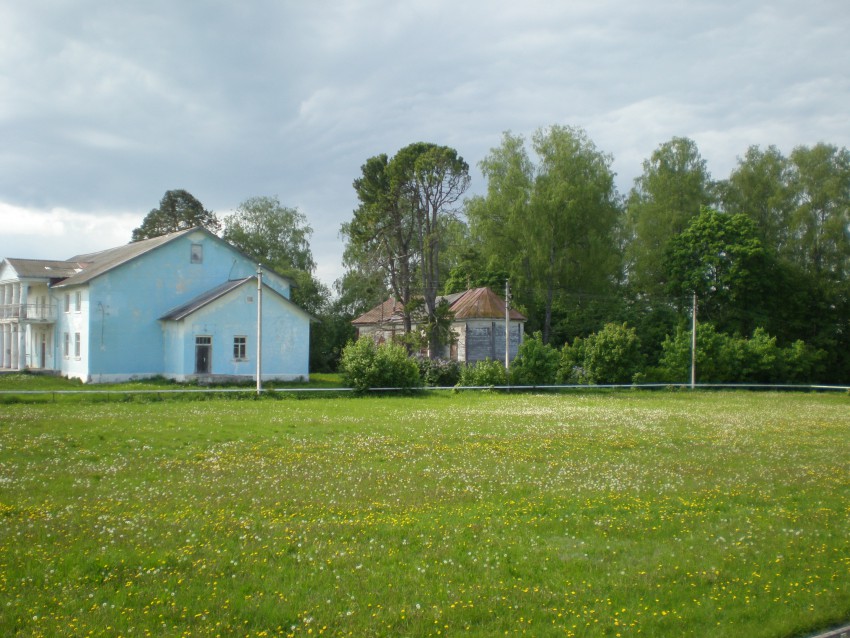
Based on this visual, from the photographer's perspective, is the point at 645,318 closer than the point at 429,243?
No

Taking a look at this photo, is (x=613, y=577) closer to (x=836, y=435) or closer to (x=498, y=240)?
(x=836, y=435)

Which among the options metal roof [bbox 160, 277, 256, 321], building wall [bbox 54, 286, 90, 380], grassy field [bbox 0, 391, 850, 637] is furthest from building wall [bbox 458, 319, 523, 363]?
grassy field [bbox 0, 391, 850, 637]

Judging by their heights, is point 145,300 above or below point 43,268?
below

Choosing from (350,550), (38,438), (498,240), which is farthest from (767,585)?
(498,240)

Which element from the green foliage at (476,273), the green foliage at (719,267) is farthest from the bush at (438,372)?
the green foliage at (719,267)

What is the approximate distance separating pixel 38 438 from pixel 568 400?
25.3 meters

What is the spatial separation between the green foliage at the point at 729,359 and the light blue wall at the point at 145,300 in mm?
32736

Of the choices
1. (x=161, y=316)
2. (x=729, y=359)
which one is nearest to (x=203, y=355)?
(x=161, y=316)

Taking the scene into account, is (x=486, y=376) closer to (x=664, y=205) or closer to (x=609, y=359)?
(x=609, y=359)

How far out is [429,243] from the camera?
48781 mm

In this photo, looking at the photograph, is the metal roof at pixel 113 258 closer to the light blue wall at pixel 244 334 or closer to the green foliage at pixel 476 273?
the light blue wall at pixel 244 334

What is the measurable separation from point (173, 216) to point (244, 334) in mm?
43379

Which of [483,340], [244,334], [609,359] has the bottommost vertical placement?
[609,359]

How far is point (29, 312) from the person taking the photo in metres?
48.9
